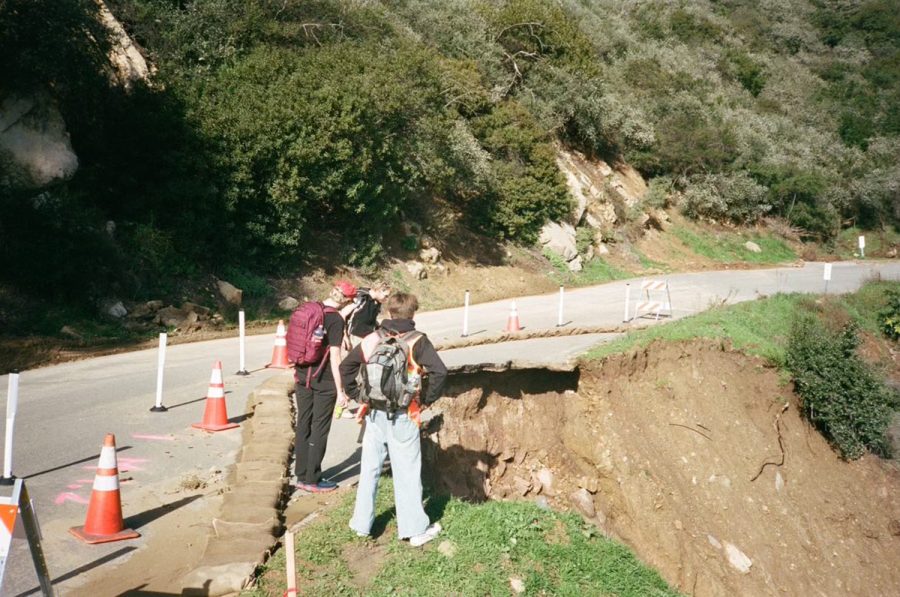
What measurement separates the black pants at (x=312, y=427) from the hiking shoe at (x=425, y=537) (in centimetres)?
157

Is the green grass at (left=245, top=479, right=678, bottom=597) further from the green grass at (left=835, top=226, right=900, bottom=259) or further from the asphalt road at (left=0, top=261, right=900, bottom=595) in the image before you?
the green grass at (left=835, top=226, right=900, bottom=259)

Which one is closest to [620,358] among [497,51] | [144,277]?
[144,277]

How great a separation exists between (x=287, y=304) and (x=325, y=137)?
4809 millimetres

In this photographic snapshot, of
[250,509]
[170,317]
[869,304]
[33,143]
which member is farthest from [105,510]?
[869,304]

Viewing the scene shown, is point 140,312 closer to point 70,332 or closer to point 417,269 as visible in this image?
point 70,332

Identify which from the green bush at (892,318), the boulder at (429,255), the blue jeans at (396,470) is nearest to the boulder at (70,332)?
the blue jeans at (396,470)

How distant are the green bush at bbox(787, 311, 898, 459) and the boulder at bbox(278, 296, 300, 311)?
42.3 ft

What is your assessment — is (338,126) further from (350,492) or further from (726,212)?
(726,212)

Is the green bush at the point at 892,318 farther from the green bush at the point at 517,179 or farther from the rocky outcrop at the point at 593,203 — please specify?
the green bush at the point at 517,179

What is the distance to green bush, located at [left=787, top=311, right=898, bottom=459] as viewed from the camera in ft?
58.5

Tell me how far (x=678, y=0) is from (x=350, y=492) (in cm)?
7307

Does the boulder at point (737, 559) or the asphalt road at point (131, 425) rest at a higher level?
the asphalt road at point (131, 425)

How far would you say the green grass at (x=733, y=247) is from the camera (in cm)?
3966

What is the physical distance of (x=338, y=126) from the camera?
21.7 meters
